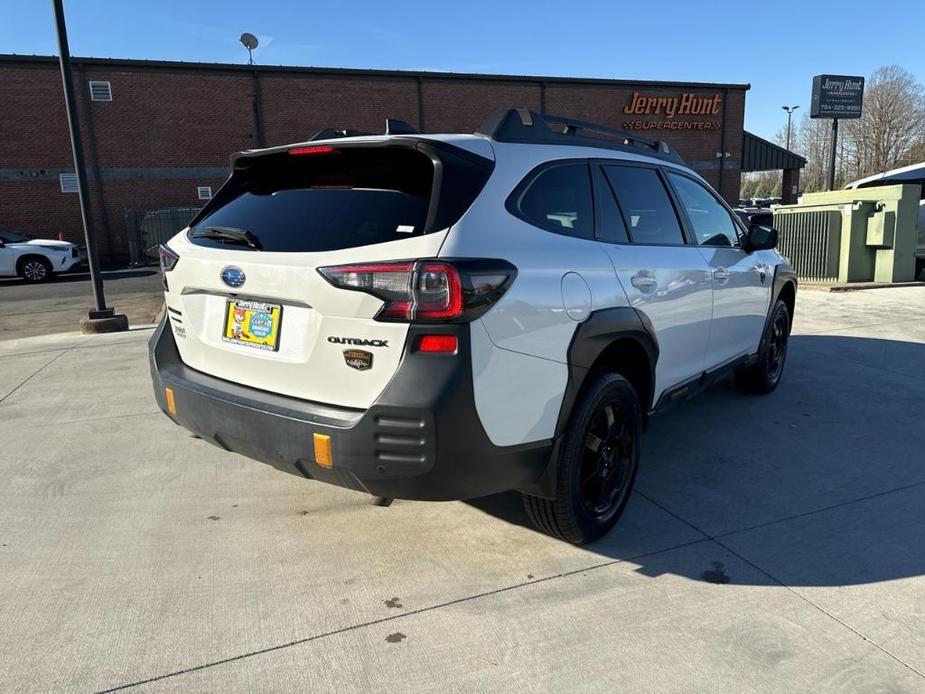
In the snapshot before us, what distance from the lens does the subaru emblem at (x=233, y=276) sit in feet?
9.07

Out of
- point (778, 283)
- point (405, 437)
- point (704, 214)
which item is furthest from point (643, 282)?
point (778, 283)

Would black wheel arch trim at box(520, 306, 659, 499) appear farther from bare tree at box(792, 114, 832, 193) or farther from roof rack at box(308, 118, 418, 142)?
bare tree at box(792, 114, 832, 193)

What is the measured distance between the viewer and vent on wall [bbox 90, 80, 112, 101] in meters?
23.0

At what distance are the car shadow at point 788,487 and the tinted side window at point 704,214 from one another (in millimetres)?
1348

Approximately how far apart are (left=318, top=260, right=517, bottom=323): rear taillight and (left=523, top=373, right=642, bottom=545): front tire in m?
0.83

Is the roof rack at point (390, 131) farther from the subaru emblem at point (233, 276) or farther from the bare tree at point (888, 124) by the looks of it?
the bare tree at point (888, 124)

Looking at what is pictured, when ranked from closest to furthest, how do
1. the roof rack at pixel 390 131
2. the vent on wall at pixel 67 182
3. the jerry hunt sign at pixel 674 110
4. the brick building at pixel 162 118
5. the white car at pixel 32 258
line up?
1. the roof rack at pixel 390 131
2. the white car at pixel 32 258
3. the brick building at pixel 162 118
4. the vent on wall at pixel 67 182
5. the jerry hunt sign at pixel 674 110

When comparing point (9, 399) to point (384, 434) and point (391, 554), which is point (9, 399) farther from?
point (384, 434)

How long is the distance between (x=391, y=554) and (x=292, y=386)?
98 cm

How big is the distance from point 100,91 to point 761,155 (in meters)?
30.8

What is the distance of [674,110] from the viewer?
32.1 meters

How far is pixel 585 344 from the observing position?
9.40ft

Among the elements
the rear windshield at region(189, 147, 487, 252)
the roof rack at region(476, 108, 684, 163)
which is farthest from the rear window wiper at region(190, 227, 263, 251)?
the roof rack at region(476, 108, 684, 163)

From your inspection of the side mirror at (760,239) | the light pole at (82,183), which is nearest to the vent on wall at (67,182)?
the light pole at (82,183)
